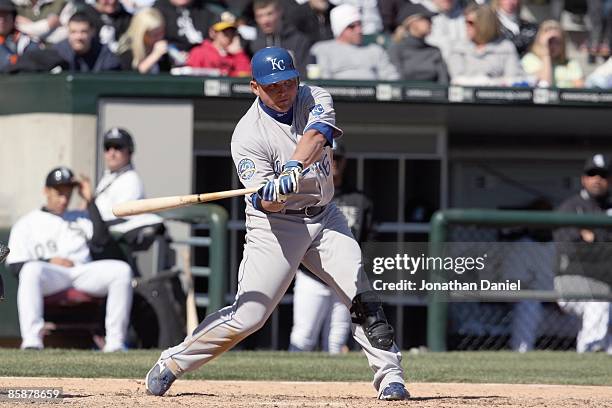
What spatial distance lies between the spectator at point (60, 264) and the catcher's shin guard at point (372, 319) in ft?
11.4

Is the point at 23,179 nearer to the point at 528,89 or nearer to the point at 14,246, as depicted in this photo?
the point at 14,246

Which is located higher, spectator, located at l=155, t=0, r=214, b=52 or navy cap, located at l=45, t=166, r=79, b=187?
spectator, located at l=155, t=0, r=214, b=52

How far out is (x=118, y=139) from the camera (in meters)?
9.37

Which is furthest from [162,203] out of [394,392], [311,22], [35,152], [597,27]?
[597,27]

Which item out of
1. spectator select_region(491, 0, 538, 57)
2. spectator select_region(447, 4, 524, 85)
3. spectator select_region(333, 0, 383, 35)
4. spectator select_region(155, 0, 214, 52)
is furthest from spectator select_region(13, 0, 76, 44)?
spectator select_region(491, 0, 538, 57)

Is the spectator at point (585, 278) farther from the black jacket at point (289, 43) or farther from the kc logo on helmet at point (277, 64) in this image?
the kc logo on helmet at point (277, 64)

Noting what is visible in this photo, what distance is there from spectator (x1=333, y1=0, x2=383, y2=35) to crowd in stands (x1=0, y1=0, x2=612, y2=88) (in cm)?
1

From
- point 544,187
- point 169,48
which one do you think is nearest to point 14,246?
point 169,48

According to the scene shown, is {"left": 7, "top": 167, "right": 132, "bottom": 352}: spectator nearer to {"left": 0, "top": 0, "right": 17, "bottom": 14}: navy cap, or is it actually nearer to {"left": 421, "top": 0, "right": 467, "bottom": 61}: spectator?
{"left": 0, "top": 0, "right": 17, "bottom": 14}: navy cap

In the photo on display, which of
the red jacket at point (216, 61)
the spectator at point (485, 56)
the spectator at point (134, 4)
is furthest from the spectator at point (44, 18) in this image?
the spectator at point (485, 56)

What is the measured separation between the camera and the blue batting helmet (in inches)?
216

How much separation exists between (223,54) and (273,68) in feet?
16.3

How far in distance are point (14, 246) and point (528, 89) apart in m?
4.21

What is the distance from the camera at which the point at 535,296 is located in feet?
31.4
